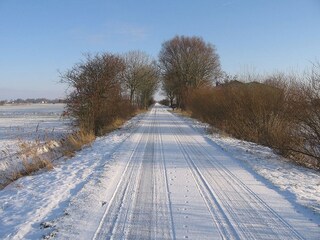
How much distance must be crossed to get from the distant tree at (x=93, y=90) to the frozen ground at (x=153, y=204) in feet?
31.0

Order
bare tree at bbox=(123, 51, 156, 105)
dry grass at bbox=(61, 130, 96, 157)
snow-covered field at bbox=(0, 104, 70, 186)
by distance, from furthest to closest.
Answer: bare tree at bbox=(123, 51, 156, 105) → dry grass at bbox=(61, 130, 96, 157) → snow-covered field at bbox=(0, 104, 70, 186)

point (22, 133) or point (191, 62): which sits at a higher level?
point (191, 62)

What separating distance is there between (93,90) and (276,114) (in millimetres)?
10497

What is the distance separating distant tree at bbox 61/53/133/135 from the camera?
1939 cm

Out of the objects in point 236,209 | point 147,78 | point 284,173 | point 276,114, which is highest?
point 147,78

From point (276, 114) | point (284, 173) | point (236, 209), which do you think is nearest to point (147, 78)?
point (276, 114)

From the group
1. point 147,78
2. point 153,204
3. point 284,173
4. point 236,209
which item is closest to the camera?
point 236,209

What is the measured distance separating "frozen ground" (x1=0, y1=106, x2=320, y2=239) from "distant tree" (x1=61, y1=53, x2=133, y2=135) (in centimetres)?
945

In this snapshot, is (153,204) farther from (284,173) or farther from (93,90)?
(93,90)

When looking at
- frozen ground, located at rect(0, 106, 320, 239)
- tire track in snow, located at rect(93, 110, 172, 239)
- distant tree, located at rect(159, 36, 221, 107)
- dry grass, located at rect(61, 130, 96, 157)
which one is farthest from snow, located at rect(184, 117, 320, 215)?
distant tree, located at rect(159, 36, 221, 107)

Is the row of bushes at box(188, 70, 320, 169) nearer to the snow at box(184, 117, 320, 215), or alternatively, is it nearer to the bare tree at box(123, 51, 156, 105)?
the snow at box(184, 117, 320, 215)

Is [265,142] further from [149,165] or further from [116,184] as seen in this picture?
[116,184]

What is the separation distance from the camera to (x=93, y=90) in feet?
65.0

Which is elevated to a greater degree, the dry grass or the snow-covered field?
the dry grass
